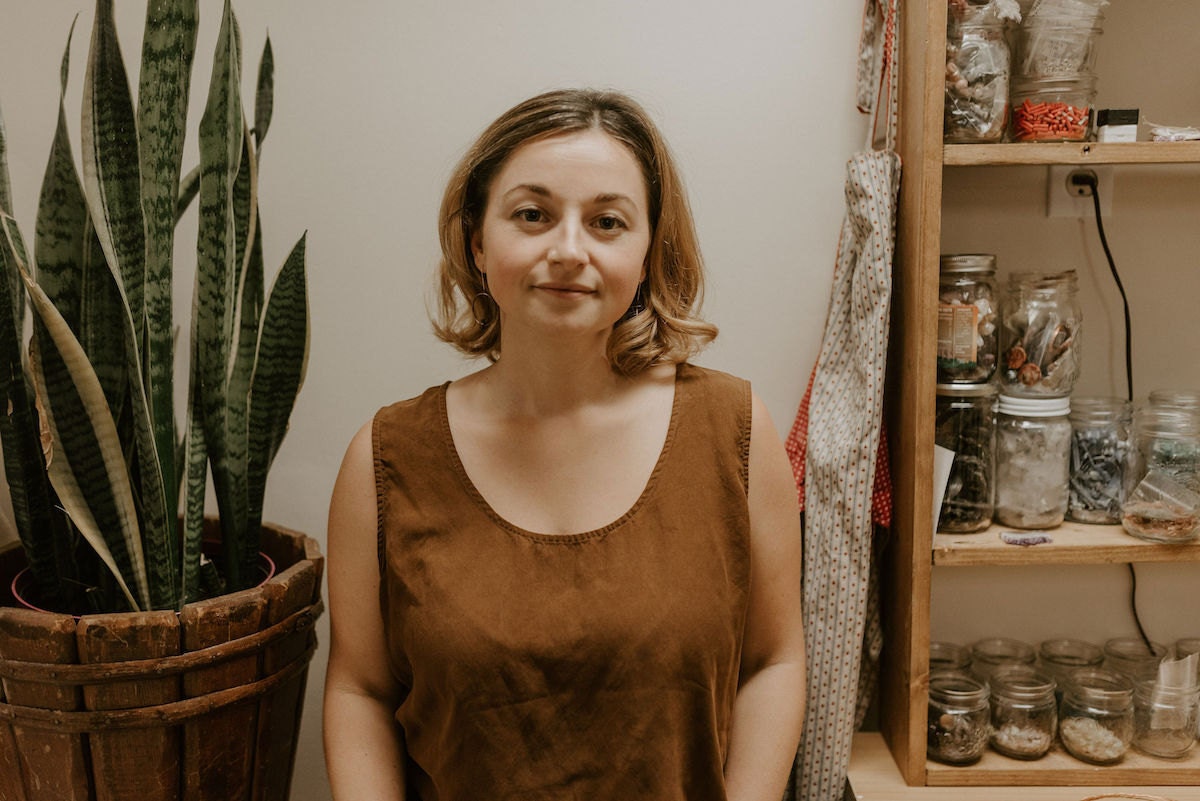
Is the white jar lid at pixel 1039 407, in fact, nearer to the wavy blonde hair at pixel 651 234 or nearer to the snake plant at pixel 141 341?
the wavy blonde hair at pixel 651 234

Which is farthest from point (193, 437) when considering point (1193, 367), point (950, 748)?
point (1193, 367)

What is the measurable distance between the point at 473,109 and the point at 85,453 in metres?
0.83

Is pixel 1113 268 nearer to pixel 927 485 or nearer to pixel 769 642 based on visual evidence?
pixel 927 485

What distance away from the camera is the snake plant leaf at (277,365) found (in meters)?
1.36

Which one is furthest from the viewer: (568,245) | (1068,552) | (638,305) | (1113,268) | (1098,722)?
(1113,268)

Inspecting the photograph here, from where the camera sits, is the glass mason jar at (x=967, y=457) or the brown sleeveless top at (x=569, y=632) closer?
the brown sleeveless top at (x=569, y=632)

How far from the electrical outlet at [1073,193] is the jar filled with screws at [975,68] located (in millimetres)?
303

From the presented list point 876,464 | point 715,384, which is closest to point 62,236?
point 715,384

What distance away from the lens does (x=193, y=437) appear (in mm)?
1312

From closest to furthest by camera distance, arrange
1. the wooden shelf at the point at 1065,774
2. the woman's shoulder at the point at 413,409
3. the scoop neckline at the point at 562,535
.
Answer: the scoop neckline at the point at 562,535 < the woman's shoulder at the point at 413,409 < the wooden shelf at the point at 1065,774

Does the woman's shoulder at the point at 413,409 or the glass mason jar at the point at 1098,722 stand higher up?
the woman's shoulder at the point at 413,409

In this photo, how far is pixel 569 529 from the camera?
121 centimetres

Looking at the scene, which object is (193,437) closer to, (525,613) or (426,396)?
(426,396)

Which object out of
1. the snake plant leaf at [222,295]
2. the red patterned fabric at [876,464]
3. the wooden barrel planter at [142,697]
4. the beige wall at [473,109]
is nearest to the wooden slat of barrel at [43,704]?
the wooden barrel planter at [142,697]
